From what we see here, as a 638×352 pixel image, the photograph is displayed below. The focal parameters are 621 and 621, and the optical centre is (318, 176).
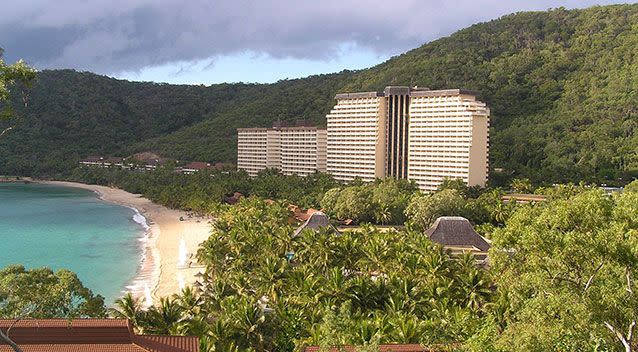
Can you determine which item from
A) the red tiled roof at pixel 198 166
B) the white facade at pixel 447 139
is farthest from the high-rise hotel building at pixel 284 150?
the white facade at pixel 447 139

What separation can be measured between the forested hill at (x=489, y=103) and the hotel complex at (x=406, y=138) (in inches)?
555

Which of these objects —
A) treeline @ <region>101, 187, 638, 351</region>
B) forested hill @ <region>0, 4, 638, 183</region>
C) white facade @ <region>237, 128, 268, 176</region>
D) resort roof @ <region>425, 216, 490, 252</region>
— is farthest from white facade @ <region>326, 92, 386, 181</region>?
treeline @ <region>101, 187, 638, 351</region>

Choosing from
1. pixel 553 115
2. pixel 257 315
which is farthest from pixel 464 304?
pixel 553 115

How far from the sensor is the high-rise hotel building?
98.8 m

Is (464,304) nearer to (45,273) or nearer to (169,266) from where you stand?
(45,273)

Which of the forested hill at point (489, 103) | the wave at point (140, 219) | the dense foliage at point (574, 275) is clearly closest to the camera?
the dense foliage at point (574, 275)

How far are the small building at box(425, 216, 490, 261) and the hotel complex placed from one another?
28.0m

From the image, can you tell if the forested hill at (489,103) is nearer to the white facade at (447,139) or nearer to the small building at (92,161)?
the small building at (92,161)

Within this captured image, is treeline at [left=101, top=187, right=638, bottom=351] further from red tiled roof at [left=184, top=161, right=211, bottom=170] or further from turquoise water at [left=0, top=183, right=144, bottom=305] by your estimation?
red tiled roof at [left=184, top=161, right=211, bottom=170]

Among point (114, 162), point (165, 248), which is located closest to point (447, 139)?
point (165, 248)

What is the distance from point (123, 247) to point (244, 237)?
24.4m

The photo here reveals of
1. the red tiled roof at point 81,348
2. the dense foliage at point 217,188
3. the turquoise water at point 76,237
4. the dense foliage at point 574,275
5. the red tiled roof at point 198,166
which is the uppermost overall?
the dense foliage at point 574,275

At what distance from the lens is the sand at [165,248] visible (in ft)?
135

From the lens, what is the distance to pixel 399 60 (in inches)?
5920
